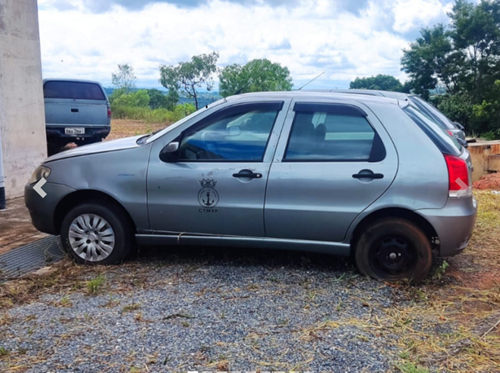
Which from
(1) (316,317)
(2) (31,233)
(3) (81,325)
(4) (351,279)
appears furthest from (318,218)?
(2) (31,233)

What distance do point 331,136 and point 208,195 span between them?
48.8 inches

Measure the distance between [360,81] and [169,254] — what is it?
38709 mm

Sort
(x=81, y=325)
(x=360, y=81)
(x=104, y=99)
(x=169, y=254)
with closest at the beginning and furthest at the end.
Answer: (x=81, y=325) < (x=169, y=254) < (x=104, y=99) < (x=360, y=81)

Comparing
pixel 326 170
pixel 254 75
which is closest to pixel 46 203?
pixel 326 170

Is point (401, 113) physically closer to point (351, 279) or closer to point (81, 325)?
point (351, 279)

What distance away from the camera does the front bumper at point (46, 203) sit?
16.7ft

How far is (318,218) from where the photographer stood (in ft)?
15.3

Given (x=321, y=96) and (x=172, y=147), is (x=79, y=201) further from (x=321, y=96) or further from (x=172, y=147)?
(x=321, y=96)

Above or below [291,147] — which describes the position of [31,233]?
below

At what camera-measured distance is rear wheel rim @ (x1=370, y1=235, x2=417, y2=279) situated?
464cm

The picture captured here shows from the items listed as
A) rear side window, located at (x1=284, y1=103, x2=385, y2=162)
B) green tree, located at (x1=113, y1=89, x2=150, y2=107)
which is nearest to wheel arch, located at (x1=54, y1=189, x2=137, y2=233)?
rear side window, located at (x1=284, y1=103, x2=385, y2=162)

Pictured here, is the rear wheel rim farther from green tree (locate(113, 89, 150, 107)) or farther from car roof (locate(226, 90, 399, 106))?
green tree (locate(113, 89, 150, 107))

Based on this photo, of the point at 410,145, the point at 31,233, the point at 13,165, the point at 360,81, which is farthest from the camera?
the point at 360,81

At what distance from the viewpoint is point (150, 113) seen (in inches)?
1118
